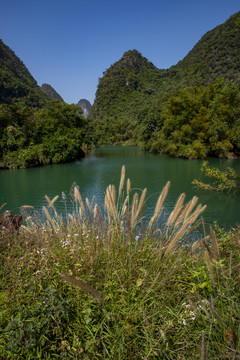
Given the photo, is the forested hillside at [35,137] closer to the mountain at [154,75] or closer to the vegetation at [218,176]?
the vegetation at [218,176]

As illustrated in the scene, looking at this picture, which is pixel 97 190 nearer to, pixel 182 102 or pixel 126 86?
pixel 182 102

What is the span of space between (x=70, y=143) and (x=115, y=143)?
33019 millimetres

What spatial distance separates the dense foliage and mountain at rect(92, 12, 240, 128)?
25.6 meters

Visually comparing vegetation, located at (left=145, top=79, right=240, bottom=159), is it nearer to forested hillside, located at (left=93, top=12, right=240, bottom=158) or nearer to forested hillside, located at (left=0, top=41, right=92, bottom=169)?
forested hillside, located at (left=93, top=12, right=240, bottom=158)

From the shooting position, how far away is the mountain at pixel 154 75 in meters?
56.7

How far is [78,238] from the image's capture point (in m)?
1.99

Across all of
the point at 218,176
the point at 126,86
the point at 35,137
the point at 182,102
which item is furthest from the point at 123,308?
the point at 126,86

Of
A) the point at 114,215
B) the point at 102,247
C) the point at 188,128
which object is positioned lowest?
the point at 102,247

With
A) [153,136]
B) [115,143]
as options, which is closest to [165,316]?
[153,136]

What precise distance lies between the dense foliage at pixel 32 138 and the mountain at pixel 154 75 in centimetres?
2558

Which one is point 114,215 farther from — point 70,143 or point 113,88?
point 113,88

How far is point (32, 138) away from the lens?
20172 millimetres

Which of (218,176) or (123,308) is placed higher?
(123,308)

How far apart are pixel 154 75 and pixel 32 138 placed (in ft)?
339
